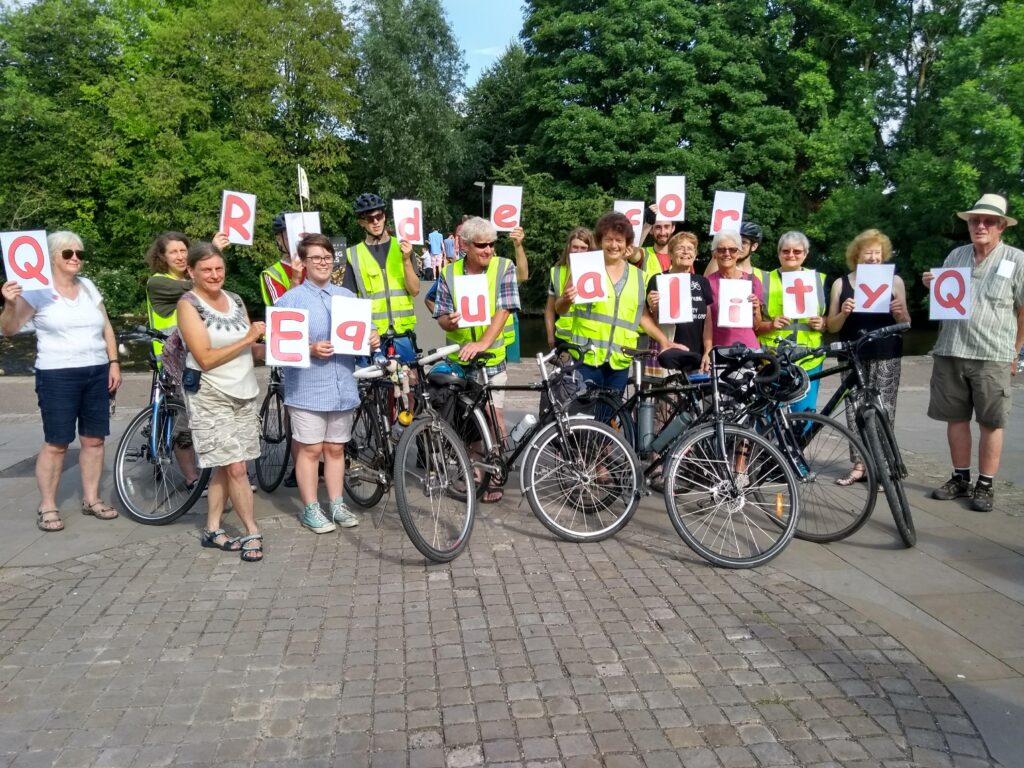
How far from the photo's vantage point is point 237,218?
6.61 m

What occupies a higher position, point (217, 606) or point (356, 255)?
point (356, 255)

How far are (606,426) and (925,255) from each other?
25868mm

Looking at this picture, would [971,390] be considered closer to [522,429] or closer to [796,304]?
[796,304]

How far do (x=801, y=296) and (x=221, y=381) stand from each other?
3926 millimetres

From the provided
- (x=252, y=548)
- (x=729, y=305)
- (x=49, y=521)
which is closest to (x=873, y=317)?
(x=729, y=305)

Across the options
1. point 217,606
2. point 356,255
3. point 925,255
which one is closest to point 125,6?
point 925,255

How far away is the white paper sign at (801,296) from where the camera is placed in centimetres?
588

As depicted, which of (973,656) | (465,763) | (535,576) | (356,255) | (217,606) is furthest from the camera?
(356,255)

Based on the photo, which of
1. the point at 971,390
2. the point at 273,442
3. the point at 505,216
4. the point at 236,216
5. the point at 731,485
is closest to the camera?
the point at 731,485

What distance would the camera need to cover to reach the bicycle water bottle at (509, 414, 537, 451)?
5.30m

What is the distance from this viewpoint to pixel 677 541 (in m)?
5.19

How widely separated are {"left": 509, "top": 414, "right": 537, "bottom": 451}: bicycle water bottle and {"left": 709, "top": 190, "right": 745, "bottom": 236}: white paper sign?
9.26 ft

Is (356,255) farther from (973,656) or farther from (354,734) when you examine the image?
(973,656)

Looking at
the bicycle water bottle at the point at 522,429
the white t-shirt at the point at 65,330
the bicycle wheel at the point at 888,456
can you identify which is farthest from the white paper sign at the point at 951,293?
the white t-shirt at the point at 65,330
